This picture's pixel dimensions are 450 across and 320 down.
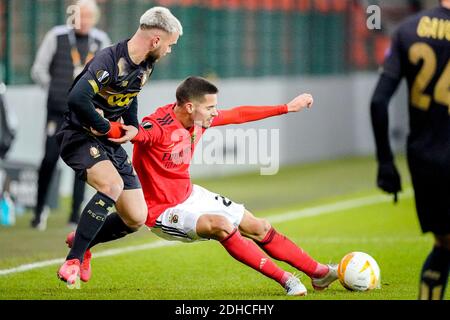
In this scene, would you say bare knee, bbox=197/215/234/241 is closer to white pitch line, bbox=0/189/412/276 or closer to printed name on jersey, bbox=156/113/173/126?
printed name on jersey, bbox=156/113/173/126

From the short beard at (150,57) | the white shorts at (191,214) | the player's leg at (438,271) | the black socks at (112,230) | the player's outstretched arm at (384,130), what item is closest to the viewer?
the player's outstretched arm at (384,130)

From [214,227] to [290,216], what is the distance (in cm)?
593

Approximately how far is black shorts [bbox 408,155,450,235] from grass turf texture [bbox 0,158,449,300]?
1475mm

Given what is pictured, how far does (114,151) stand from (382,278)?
7.12ft

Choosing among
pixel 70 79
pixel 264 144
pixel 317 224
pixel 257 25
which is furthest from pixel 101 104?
pixel 257 25

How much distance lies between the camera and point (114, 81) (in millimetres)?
8219

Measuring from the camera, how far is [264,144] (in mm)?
19234

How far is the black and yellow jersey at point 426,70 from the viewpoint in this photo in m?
6.41

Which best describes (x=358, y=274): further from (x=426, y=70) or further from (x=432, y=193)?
(x=426, y=70)

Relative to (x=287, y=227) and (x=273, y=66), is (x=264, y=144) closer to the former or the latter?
(x=273, y=66)

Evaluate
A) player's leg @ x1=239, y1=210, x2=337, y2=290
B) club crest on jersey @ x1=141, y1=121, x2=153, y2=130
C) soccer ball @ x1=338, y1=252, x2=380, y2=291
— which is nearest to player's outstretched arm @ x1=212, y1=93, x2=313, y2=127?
club crest on jersey @ x1=141, y1=121, x2=153, y2=130

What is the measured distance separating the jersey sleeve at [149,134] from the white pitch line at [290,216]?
1872 millimetres

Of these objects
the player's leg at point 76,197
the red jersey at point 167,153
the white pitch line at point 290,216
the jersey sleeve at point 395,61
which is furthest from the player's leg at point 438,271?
the player's leg at point 76,197

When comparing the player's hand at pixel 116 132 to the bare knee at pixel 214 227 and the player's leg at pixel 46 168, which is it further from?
the player's leg at pixel 46 168
